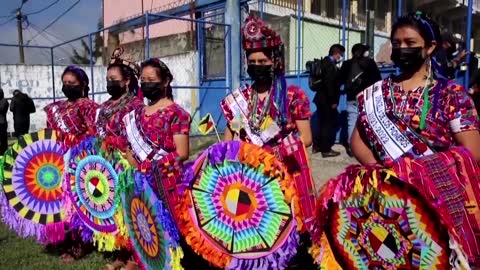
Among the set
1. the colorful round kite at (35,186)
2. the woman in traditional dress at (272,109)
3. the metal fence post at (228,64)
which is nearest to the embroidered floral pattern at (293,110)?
the woman in traditional dress at (272,109)

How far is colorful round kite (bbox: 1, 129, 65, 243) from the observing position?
3771 millimetres

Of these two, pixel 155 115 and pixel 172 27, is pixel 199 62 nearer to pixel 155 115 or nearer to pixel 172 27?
pixel 172 27

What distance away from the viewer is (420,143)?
1969 mm

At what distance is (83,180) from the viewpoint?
134 inches

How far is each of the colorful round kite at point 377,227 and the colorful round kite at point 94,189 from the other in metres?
1.61

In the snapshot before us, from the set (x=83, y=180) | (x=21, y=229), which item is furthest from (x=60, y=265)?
(x=83, y=180)

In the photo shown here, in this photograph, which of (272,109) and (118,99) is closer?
(272,109)

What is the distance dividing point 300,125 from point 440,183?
122 centimetres

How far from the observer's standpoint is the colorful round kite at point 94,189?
317cm

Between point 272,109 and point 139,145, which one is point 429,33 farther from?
point 139,145

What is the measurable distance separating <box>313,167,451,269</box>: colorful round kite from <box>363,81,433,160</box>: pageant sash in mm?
283

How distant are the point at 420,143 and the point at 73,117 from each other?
289cm

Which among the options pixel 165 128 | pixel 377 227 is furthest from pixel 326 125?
pixel 377 227

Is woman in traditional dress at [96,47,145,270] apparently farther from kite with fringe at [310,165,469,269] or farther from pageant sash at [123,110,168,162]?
kite with fringe at [310,165,469,269]
